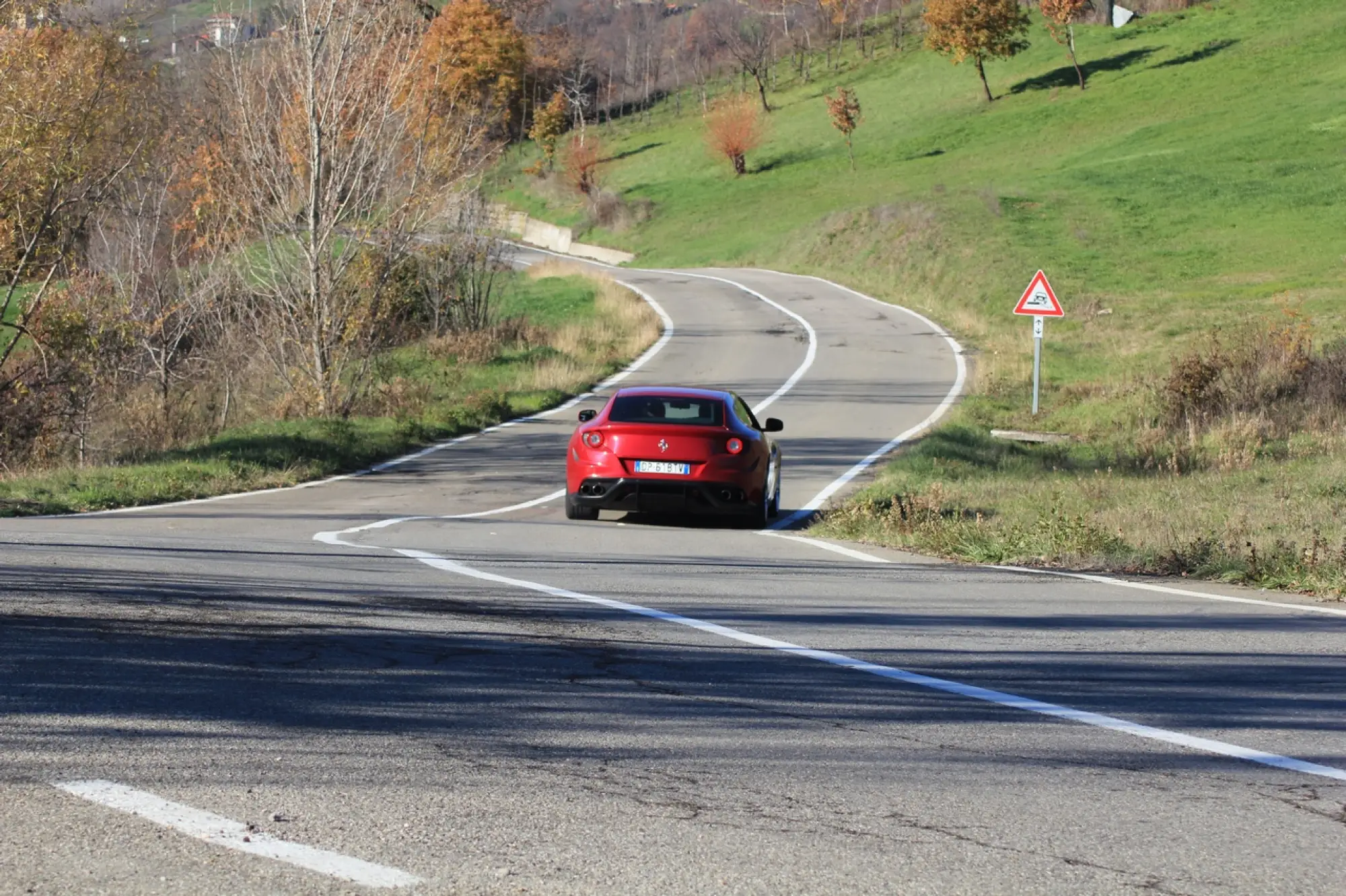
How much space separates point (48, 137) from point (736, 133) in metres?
78.2

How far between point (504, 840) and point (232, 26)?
89.5 feet

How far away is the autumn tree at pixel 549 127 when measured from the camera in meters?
101

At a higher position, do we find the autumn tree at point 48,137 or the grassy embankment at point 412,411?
the autumn tree at point 48,137

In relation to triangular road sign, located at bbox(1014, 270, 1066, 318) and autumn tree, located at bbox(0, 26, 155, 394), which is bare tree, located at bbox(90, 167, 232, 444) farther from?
triangular road sign, located at bbox(1014, 270, 1066, 318)

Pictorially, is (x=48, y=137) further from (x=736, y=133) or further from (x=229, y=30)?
(x=736, y=133)

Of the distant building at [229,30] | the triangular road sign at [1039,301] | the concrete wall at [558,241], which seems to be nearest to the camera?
the triangular road sign at [1039,301]

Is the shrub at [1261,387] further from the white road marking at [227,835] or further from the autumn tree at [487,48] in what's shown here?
the autumn tree at [487,48]

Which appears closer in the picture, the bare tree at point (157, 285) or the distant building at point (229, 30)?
the distant building at point (229, 30)

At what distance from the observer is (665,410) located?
16.2 m

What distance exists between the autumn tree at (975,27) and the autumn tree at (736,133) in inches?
479

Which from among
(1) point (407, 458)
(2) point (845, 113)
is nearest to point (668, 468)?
(1) point (407, 458)

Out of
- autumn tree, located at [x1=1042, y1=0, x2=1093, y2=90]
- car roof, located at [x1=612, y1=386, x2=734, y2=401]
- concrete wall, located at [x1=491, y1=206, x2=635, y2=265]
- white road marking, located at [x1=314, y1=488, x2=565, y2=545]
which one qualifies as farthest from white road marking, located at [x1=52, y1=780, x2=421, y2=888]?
autumn tree, located at [x1=1042, y1=0, x2=1093, y2=90]

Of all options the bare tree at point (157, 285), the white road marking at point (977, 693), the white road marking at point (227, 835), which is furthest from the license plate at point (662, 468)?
the bare tree at point (157, 285)

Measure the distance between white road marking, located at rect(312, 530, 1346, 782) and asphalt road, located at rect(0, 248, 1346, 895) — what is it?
1.1 inches
